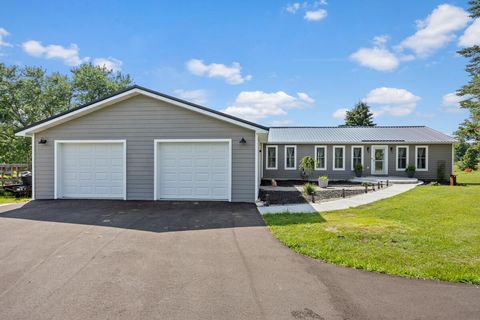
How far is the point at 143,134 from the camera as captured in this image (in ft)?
35.4

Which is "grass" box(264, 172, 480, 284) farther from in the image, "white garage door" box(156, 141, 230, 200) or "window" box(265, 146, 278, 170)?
"window" box(265, 146, 278, 170)

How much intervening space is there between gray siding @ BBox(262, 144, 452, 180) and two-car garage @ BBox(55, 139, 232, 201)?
964cm

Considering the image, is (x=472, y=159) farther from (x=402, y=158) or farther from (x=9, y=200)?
(x=9, y=200)

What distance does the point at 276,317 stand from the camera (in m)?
3.01

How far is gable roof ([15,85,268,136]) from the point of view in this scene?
33.5ft

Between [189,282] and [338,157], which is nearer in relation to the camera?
[189,282]

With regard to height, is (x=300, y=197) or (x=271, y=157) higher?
(x=271, y=157)

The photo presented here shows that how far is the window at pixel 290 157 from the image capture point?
64.6 ft

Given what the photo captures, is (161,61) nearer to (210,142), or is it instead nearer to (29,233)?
(210,142)

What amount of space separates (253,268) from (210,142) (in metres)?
6.82

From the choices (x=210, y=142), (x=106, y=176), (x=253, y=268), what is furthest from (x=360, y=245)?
(x=106, y=176)

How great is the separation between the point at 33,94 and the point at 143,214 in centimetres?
2309

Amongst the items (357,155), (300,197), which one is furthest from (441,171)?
(300,197)

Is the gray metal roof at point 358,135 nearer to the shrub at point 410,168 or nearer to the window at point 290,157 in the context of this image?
the window at point 290,157
